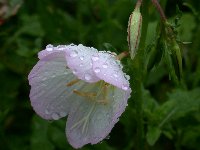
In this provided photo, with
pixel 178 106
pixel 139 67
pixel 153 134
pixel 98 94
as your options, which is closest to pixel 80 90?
pixel 98 94

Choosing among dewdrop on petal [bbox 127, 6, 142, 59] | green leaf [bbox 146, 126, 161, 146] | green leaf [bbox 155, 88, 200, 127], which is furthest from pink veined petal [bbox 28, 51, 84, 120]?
green leaf [bbox 155, 88, 200, 127]

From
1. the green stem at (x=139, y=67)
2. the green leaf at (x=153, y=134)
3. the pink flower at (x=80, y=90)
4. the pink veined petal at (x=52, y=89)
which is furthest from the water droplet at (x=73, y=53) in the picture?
the green leaf at (x=153, y=134)

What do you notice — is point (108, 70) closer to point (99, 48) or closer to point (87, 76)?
point (87, 76)

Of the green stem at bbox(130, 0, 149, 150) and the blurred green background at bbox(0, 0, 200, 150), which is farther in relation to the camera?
the blurred green background at bbox(0, 0, 200, 150)

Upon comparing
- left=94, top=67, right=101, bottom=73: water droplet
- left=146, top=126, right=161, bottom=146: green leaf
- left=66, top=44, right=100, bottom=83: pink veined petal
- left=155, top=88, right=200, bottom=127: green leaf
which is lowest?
left=155, top=88, right=200, bottom=127: green leaf

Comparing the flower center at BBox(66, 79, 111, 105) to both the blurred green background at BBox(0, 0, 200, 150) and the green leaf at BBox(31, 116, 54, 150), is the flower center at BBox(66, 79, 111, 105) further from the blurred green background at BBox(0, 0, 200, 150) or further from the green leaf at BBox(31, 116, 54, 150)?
the green leaf at BBox(31, 116, 54, 150)

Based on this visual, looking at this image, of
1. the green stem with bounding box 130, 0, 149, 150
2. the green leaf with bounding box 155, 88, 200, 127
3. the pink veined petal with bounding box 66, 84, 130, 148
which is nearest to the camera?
the pink veined petal with bounding box 66, 84, 130, 148

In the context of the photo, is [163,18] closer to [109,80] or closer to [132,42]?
[132,42]

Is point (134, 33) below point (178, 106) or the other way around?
the other way around
